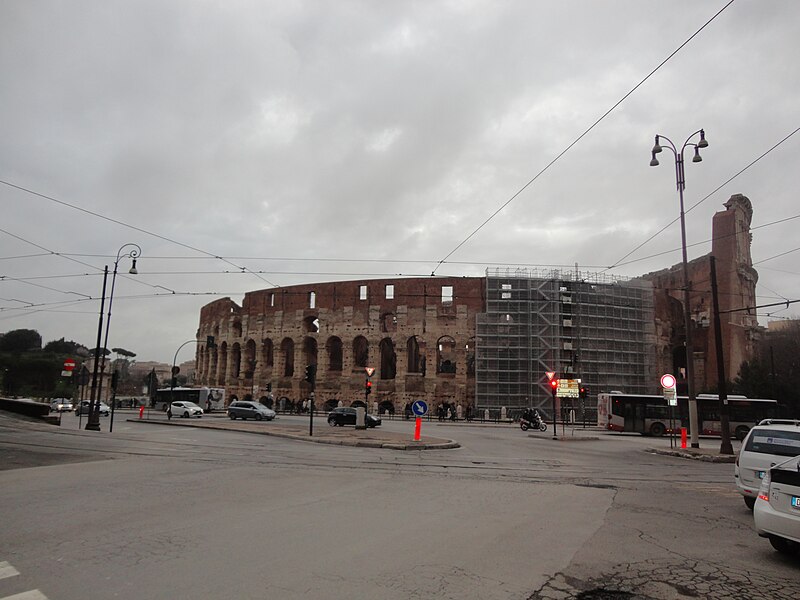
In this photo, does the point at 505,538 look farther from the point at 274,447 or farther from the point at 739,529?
the point at 274,447

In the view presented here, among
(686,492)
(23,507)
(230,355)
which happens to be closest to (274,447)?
(23,507)

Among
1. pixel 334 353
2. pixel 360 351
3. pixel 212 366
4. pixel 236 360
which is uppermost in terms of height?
pixel 360 351

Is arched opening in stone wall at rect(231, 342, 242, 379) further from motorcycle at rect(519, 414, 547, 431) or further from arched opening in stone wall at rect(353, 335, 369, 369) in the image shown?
motorcycle at rect(519, 414, 547, 431)

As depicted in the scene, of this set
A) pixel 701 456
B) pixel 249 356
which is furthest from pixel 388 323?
pixel 701 456

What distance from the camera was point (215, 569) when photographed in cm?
470

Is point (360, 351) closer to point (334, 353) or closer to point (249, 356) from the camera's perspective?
point (334, 353)

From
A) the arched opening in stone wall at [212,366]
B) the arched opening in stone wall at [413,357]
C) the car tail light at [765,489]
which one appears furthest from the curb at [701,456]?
the arched opening in stone wall at [212,366]

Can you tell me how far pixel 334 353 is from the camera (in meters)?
52.2

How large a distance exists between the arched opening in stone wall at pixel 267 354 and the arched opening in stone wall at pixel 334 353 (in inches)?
230

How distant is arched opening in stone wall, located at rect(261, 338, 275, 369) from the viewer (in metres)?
53.2

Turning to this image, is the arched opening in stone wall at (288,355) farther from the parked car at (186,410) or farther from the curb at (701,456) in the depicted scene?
the curb at (701,456)

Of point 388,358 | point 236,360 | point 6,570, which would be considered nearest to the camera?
point 6,570

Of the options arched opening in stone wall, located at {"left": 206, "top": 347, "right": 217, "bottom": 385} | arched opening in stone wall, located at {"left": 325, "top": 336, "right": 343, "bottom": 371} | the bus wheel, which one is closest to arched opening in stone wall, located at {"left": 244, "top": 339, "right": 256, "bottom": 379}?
arched opening in stone wall, located at {"left": 206, "top": 347, "right": 217, "bottom": 385}

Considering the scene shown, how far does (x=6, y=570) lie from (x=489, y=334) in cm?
4048
